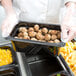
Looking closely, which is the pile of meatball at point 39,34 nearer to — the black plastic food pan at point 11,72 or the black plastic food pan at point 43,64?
the black plastic food pan at point 43,64

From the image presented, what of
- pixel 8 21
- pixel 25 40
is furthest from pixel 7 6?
pixel 25 40

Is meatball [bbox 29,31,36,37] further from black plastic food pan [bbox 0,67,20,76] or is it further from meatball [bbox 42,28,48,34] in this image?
black plastic food pan [bbox 0,67,20,76]

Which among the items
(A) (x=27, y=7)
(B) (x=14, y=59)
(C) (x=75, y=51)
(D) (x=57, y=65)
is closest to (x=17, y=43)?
(B) (x=14, y=59)

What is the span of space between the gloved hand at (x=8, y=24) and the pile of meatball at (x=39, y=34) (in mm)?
100

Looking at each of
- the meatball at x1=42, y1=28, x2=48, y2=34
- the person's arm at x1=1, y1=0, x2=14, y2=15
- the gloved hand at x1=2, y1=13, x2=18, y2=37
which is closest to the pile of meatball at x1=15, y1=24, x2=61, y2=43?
the meatball at x1=42, y1=28, x2=48, y2=34

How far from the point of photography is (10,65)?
1.18 metres

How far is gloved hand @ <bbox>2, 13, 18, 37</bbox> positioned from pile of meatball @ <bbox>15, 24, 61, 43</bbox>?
10 centimetres

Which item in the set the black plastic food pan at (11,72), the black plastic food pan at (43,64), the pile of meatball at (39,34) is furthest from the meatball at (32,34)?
the black plastic food pan at (11,72)

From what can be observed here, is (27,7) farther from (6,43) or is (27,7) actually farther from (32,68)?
(32,68)

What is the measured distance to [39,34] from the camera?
123 cm

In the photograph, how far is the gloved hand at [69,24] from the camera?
119 centimetres

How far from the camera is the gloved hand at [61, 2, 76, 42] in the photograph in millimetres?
1185

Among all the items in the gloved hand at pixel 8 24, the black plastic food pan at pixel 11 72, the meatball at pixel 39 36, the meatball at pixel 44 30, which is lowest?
the black plastic food pan at pixel 11 72

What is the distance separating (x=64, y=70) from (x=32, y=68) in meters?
0.29
